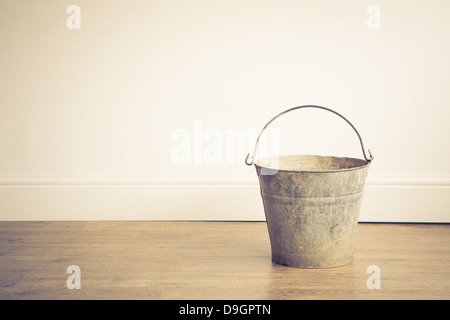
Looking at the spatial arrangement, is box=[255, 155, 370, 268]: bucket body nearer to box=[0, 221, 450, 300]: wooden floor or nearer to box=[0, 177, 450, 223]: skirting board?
box=[0, 221, 450, 300]: wooden floor

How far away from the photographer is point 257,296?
6.10 ft

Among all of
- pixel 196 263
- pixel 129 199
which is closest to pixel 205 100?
pixel 129 199

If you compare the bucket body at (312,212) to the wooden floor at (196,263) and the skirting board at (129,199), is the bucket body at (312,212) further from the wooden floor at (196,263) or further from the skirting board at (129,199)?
the skirting board at (129,199)

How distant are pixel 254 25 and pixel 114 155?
1.08 meters

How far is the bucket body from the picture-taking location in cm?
208

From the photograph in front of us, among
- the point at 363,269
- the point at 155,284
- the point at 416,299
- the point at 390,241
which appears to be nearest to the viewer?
the point at 416,299

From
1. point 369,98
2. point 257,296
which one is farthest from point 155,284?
point 369,98

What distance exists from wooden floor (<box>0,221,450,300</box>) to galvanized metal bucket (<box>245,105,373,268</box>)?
0.21 feet

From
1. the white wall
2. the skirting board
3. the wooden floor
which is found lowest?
the wooden floor

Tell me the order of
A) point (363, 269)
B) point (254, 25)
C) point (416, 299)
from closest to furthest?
point (416, 299) → point (363, 269) → point (254, 25)

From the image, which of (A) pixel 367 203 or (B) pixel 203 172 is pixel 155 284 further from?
(A) pixel 367 203

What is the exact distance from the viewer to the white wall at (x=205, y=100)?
2.87 metres

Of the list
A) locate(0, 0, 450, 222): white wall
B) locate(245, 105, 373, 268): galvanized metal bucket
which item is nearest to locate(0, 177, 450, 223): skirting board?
locate(0, 0, 450, 222): white wall

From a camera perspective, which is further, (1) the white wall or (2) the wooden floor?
(1) the white wall
